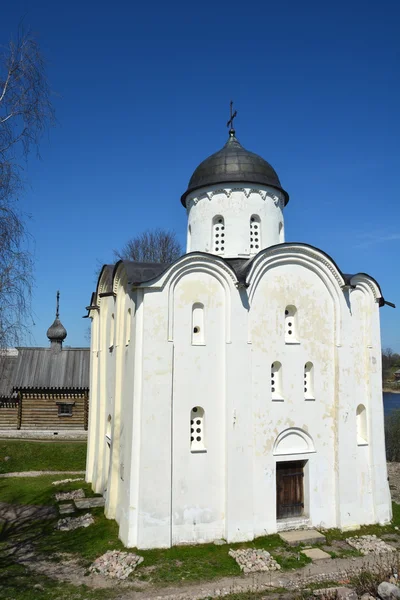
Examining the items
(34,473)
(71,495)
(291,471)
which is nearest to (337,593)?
(291,471)

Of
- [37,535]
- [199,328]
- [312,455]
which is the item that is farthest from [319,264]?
[37,535]

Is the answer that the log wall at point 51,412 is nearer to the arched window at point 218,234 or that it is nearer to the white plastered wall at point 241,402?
the white plastered wall at point 241,402

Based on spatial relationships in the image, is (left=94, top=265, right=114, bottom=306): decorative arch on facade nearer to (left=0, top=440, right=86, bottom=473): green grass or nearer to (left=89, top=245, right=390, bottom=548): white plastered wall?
(left=89, top=245, right=390, bottom=548): white plastered wall

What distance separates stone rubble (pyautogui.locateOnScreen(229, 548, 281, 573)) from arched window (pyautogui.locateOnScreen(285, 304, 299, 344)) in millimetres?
4860

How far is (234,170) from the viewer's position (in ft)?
43.9

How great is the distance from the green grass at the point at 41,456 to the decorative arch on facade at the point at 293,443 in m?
10.6

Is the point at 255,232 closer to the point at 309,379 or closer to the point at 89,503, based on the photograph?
the point at 309,379

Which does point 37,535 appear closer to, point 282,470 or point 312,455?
point 282,470

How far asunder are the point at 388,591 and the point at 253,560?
9.62 feet

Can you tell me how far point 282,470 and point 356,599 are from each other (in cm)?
391

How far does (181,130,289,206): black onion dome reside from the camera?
13328 mm

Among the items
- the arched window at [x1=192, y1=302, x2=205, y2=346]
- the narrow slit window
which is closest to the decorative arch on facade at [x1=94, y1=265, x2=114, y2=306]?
the arched window at [x1=192, y1=302, x2=205, y2=346]

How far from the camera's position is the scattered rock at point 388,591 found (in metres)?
7.04

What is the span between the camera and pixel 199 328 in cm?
1094
